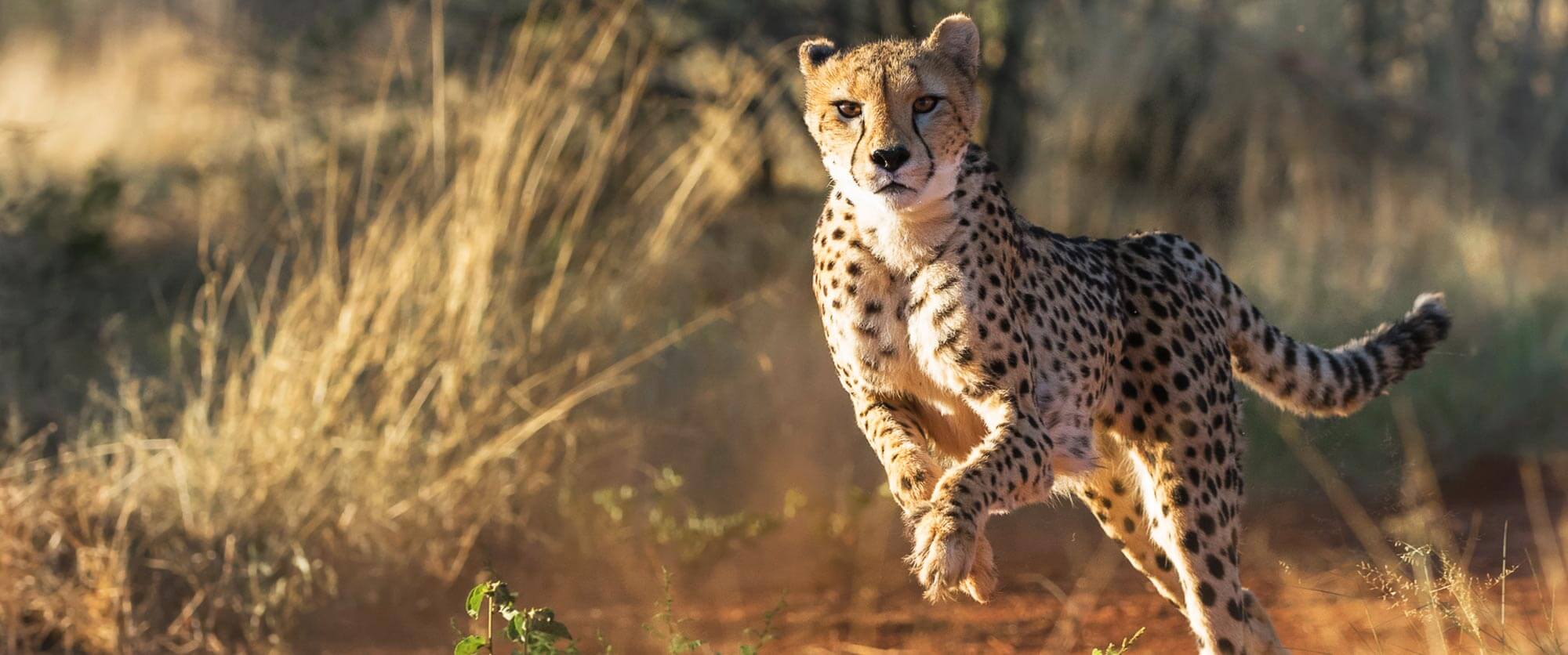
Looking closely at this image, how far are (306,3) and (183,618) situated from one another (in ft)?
12.5

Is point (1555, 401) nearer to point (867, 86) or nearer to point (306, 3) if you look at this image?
point (867, 86)

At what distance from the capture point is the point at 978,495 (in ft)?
8.80

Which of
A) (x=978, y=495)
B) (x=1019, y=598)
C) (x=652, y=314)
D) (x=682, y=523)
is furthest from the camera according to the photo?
(x=652, y=314)

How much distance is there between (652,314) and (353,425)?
168 centimetres

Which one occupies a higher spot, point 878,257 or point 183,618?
point 878,257

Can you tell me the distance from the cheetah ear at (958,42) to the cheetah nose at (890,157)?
313 millimetres

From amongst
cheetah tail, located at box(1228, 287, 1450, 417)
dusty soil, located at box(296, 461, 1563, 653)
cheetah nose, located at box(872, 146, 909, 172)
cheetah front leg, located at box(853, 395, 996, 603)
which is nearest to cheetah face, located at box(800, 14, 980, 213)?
cheetah nose, located at box(872, 146, 909, 172)

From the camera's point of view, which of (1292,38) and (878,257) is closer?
(878,257)

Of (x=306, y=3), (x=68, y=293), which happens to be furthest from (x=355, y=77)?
(x=68, y=293)

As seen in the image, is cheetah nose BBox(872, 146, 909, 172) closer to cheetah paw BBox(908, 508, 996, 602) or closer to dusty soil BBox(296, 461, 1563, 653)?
cheetah paw BBox(908, 508, 996, 602)

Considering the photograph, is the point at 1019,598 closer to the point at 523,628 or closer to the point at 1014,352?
the point at 1014,352

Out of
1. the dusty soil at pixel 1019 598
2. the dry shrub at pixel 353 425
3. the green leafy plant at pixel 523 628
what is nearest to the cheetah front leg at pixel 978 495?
the green leafy plant at pixel 523 628

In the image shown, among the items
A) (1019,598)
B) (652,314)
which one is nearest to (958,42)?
(1019,598)

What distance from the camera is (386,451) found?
4.80 metres
